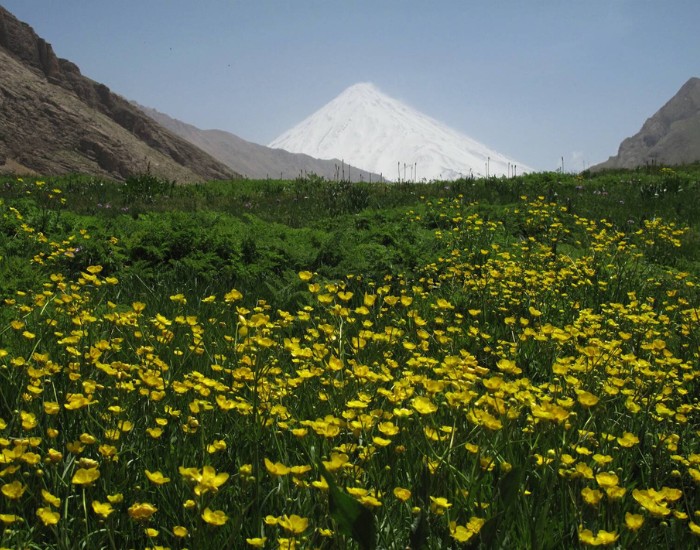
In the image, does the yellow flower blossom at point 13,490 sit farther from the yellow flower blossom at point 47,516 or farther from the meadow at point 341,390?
the yellow flower blossom at point 47,516

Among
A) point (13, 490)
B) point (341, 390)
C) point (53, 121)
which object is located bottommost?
point (13, 490)

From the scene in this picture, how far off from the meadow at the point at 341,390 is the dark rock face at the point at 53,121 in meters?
41.0

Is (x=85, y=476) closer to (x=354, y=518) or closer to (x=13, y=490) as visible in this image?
(x=13, y=490)

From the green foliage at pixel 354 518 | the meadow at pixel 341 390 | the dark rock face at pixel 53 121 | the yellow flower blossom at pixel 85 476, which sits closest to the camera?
the green foliage at pixel 354 518

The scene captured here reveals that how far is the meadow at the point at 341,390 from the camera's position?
167cm

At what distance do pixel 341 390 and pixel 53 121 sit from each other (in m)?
54.1

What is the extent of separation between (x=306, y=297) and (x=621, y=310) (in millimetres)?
2308

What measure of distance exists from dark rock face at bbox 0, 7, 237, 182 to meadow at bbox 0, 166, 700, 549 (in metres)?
41.0

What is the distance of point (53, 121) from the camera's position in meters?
48.7

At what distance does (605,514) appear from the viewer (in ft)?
6.09

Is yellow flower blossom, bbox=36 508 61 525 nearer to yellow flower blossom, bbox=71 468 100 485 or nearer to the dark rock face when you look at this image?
yellow flower blossom, bbox=71 468 100 485

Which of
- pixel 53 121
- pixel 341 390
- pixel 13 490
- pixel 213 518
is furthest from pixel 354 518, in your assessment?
pixel 53 121

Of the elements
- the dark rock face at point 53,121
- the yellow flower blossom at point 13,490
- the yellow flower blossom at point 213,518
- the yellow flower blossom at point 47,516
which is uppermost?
the dark rock face at point 53,121

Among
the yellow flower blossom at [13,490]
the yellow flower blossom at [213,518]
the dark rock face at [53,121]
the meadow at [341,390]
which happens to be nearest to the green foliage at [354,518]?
the meadow at [341,390]
